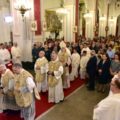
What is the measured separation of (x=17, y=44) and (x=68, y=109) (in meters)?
6.21

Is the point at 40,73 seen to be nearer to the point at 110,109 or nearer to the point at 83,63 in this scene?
the point at 83,63

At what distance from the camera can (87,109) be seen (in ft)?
24.5


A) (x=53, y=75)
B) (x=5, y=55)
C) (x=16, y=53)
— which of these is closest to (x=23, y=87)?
(x=53, y=75)

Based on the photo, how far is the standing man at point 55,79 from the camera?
7664 millimetres

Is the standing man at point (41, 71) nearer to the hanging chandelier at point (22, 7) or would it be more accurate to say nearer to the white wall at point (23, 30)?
the hanging chandelier at point (22, 7)

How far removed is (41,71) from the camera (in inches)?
335

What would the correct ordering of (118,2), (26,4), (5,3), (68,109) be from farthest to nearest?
(118,2) < (5,3) < (26,4) < (68,109)

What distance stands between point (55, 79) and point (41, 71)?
0.94 m

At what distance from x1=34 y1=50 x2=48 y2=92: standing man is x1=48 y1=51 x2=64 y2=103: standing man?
680mm

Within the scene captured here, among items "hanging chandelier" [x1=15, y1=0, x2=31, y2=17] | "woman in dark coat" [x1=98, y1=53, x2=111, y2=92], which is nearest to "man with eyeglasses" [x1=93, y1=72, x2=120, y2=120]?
"woman in dark coat" [x1=98, y1=53, x2=111, y2=92]

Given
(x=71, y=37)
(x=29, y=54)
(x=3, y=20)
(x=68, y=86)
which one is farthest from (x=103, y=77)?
(x=3, y=20)

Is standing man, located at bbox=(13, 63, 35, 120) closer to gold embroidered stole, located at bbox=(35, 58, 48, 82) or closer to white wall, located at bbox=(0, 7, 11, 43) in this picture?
gold embroidered stole, located at bbox=(35, 58, 48, 82)

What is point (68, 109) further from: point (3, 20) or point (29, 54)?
point (3, 20)

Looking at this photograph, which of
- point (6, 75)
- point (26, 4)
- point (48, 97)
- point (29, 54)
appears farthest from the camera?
point (29, 54)
